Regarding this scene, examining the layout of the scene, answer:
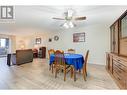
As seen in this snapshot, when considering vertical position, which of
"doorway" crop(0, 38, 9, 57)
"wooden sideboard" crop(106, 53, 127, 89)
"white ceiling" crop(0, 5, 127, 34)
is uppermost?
"white ceiling" crop(0, 5, 127, 34)

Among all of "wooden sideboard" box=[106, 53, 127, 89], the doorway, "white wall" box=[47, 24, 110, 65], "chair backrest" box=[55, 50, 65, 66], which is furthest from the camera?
the doorway

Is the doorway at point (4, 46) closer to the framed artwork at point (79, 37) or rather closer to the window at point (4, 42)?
the window at point (4, 42)

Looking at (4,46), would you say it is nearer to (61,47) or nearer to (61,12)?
(61,47)

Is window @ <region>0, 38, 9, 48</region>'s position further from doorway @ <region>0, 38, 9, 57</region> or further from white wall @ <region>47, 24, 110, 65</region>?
white wall @ <region>47, 24, 110, 65</region>

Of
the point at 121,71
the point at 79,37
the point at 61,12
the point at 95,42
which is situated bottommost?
the point at 121,71

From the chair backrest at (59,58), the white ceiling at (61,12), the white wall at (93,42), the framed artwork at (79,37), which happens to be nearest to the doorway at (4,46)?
the white wall at (93,42)

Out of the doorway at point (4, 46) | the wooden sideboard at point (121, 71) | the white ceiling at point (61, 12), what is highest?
the white ceiling at point (61, 12)

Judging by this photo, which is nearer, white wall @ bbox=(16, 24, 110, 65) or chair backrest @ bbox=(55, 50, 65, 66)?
chair backrest @ bbox=(55, 50, 65, 66)

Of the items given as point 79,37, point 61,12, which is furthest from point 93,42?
point 61,12

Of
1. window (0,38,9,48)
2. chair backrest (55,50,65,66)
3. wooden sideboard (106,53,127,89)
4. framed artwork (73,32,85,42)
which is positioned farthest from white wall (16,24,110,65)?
window (0,38,9,48)
